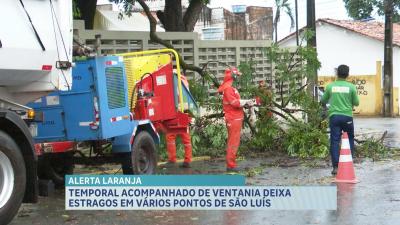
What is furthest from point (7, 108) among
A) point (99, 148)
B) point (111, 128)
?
point (99, 148)

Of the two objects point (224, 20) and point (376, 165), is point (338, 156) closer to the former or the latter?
point (376, 165)

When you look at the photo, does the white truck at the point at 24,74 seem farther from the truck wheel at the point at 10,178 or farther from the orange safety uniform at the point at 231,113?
the orange safety uniform at the point at 231,113

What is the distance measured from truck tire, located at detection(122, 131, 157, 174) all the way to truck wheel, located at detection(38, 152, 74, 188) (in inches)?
35.1

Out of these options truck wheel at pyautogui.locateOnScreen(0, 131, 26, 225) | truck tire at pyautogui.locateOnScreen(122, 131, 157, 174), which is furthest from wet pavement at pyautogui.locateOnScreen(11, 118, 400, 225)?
truck tire at pyautogui.locateOnScreen(122, 131, 157, 174)

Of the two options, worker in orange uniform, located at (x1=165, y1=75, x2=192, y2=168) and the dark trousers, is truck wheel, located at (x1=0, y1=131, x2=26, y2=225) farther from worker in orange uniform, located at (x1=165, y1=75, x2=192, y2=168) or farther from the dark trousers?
the dark trousers

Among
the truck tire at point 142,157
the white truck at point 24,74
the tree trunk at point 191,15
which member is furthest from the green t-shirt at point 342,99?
the tree trunk at point 191,15

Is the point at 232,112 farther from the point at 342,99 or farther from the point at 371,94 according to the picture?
the point at 371,94

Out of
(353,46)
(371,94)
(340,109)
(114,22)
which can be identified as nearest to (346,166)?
(340,109)

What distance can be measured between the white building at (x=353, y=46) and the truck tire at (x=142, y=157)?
2717 cm

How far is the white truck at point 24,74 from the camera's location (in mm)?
5852

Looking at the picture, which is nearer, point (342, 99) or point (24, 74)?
point (24, 74)

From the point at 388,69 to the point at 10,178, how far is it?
2651cm

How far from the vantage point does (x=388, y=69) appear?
29797 millimetres

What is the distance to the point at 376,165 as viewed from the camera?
1084 cm
